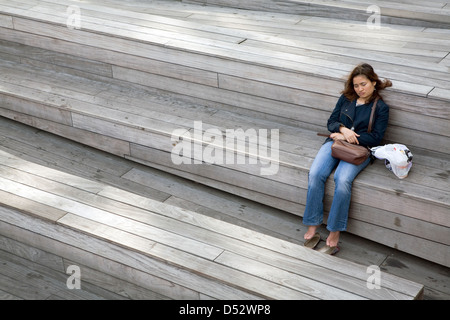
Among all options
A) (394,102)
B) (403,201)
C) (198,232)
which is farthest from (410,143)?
(198,232)

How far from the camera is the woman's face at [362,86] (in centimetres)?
309

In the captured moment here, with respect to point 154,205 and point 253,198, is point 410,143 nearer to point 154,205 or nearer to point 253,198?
point 253,198

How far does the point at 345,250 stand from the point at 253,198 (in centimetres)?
57

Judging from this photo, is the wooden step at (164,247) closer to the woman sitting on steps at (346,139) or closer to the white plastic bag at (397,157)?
the woman sitting on steps at (346,139)

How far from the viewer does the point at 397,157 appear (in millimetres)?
2977

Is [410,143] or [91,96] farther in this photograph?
[91,96]

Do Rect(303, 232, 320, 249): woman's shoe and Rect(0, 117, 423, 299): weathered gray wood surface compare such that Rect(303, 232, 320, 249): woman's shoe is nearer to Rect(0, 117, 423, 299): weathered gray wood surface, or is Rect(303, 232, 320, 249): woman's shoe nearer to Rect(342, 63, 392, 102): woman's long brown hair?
Rect(0, 117, 423, 299): weathered gray wood surface

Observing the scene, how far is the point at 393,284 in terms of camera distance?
2.64 meters

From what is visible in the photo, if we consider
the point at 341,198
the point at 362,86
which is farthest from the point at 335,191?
the point at 362,86

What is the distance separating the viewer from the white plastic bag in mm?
2973

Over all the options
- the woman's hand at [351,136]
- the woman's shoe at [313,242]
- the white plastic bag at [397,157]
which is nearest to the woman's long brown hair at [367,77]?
the woman's hand at [351,136]

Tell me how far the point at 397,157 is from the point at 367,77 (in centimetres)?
42

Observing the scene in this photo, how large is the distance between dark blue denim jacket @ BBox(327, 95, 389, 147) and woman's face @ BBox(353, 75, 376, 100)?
61mm

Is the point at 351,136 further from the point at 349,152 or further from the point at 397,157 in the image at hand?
the point at 397,157
